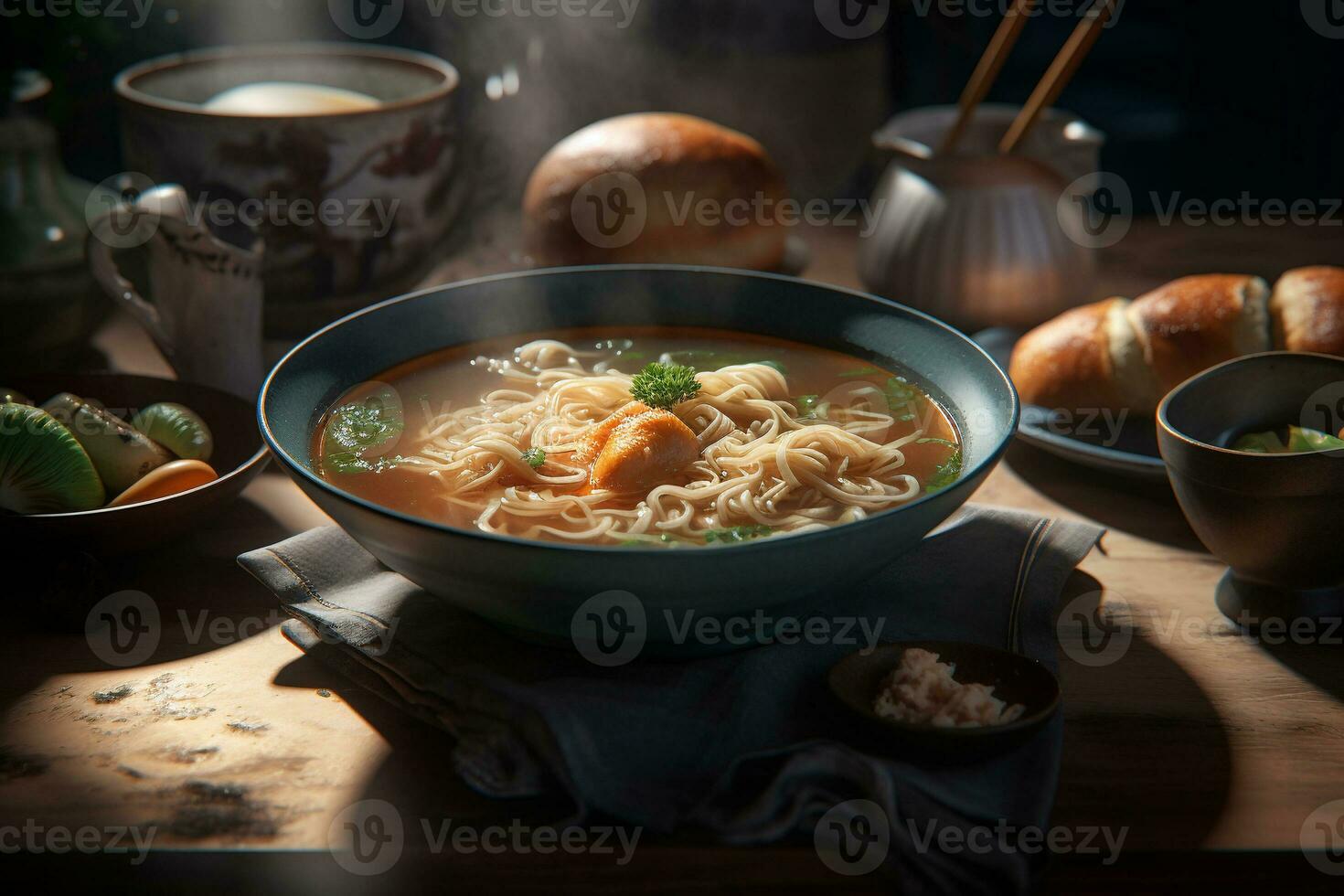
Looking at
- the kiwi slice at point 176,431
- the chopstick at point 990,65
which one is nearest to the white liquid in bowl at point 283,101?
the kiwi slice at point 176,431

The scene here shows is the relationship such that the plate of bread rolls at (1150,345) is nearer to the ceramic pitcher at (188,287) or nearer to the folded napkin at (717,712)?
the folded napkin at (717,712)

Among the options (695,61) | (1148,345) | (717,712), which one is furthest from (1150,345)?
(695,61)

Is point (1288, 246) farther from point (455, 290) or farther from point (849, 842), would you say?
point (849, 842)

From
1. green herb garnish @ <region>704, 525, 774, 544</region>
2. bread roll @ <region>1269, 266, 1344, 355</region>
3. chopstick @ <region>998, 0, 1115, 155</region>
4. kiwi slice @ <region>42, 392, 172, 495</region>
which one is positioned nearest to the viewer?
green herb garnish @ <region>704, 525, 774, 544</region>

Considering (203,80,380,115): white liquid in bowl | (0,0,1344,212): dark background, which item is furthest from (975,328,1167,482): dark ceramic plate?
(0,0,1344,212): dark background

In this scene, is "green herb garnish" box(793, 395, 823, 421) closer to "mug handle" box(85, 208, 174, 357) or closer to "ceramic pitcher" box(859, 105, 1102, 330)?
"ceramic pitcher" box(859, 105, 1102, 330)
